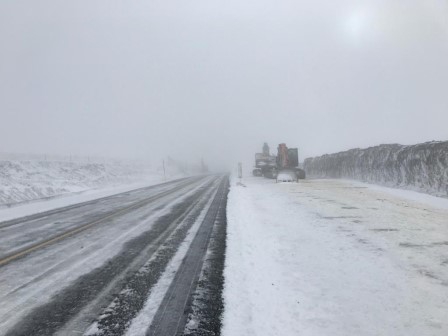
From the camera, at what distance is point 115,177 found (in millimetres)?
47156

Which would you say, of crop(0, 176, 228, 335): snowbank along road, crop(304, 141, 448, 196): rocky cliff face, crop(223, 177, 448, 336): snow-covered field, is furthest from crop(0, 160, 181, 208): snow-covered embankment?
crop(304, 141, 448, 196): rocky cliff face

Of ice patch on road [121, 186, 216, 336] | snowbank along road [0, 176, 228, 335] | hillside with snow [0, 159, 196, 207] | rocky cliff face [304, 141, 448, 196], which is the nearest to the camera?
ice patch on road [121, 186, 216, 336]

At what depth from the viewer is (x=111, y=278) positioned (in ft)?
21.0

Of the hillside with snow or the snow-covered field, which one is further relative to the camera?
the hillside with snow

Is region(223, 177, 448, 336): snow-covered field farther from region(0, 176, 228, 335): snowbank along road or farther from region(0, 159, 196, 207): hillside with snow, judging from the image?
region(0, 159, 196, 207): hillside with snow

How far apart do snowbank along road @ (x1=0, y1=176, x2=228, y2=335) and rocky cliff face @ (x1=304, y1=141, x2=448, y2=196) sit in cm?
1157

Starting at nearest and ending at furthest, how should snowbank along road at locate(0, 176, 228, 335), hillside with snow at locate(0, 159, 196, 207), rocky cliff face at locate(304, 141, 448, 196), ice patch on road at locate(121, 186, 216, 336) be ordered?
ice patch on road at locate(121, 186, 216, 336)
snowbank along road at locate(0, 176, 228, 335)
rocky cliff face at locate(304, 141, 448, 196)
hillside with snow at locate(0, 159, 196, 207)

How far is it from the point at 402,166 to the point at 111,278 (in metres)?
20.4

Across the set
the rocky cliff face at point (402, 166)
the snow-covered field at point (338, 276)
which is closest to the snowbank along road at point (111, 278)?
the snow-covered field at point (338, 276)

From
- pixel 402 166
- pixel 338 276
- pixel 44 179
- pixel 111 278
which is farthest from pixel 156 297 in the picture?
pixel 44 179

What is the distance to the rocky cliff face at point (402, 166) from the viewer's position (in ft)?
58.3

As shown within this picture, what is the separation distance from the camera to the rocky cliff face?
58.3ft

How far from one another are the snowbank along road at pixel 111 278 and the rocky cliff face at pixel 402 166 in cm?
1157

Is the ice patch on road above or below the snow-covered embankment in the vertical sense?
below
